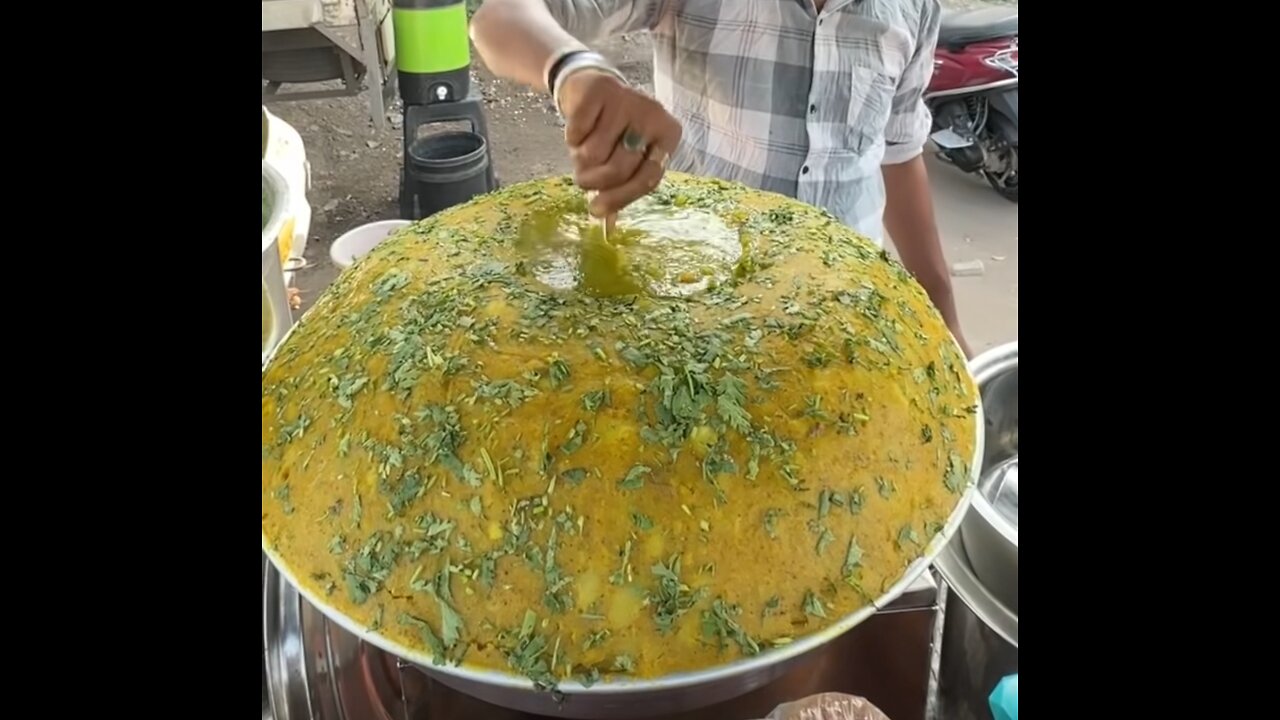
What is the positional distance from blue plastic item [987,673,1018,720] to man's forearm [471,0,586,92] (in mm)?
728

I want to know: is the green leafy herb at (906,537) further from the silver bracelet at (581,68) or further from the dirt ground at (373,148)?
the dirt ground at (373,148)

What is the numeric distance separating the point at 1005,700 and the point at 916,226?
1.06 m

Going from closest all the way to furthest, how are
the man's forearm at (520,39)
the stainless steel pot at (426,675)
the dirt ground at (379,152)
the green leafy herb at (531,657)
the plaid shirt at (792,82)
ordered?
the green leafy herb at (531,657) < the stainless steel pot at (426,675) < the man's forearm at (520,39) < the plaid shirt at (792,82) < the dirt ground at (379,152)

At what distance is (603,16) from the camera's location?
135 cm

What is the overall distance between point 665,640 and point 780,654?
0.09 metres

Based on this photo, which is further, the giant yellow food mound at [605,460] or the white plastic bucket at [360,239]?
the white plastic bucket at [360,239]

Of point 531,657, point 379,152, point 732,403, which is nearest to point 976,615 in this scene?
point 732,403

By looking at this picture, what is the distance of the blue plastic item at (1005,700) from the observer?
0.80 m

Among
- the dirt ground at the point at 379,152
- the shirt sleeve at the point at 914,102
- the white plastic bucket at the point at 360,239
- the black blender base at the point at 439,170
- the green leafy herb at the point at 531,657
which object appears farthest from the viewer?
the dirt ground at the point at 379,152

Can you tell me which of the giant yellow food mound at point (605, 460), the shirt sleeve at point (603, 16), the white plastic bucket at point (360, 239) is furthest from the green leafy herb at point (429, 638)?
the white plastic bucket at point (360, 239)

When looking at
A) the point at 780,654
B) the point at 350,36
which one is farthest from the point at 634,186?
the point at 350,36

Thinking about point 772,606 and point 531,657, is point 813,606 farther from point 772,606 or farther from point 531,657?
point 531,657

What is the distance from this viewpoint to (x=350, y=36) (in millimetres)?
2844
